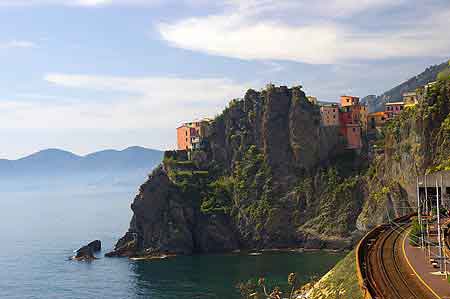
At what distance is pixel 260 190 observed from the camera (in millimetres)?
159000

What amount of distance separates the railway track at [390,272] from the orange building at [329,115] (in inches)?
3630

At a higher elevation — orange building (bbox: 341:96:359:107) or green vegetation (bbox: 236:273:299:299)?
orange building (bbox: 341:96:359:107)

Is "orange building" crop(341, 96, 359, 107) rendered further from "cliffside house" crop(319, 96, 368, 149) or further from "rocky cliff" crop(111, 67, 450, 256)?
"rocky cliff" crop(111, 67, 450, 256)

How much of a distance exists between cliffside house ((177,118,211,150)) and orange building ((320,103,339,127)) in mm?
38098

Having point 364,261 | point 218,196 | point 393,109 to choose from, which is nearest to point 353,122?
point 393,109

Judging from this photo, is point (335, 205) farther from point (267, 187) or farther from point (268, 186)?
point (267, 187)

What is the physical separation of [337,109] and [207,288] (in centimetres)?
7669

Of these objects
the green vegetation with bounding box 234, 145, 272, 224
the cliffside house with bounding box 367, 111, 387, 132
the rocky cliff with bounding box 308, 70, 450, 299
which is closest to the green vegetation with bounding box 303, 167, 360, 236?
the rocky cliff with bounding box 308, 70, 450, 299

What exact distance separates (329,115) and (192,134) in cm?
5064

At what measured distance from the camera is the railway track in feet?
134

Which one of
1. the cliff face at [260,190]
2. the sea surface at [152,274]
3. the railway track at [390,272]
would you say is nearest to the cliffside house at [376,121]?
the cliff face at [260,190]

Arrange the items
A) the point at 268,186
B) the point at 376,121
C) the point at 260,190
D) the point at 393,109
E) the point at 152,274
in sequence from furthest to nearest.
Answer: the point at 393,109 < the point at 376,121 < the point at 260,190 < the point at 268,186 < the point at 152,274

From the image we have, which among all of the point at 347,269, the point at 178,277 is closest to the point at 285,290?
the point at 178,277

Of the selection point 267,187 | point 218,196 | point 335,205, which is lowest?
point 335,205
